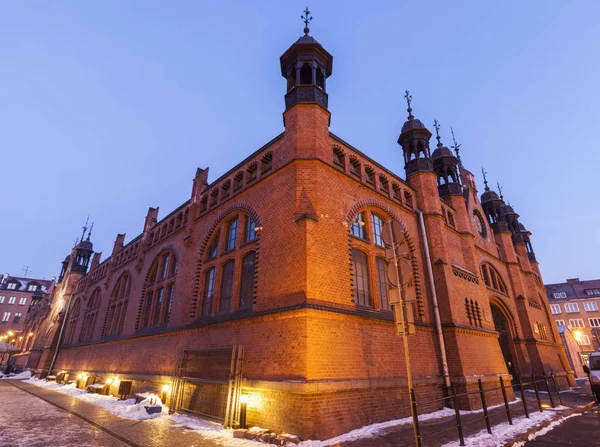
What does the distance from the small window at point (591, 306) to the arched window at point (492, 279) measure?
44086 millimetres

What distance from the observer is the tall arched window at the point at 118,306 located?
2197 centimetres

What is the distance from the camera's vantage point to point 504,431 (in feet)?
25.4

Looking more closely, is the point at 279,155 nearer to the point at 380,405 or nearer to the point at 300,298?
the point at 300,298

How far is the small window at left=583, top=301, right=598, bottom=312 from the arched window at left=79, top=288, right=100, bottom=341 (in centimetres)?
6880

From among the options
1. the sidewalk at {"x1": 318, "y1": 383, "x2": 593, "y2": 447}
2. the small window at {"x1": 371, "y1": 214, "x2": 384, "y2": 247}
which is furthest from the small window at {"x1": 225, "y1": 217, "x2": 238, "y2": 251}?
the sidewalk at {"x1": 318, "y1": 383, "x2": 593, "y2": 447}

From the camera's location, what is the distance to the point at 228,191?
49.2 ft

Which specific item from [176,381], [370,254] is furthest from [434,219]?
[176,381]

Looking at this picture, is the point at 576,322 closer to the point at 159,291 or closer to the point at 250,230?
the point at 250,230

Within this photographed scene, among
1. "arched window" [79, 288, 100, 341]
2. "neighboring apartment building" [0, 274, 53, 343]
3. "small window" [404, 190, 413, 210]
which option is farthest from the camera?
"neighboring apartment building" [0, 274, 53, 343]

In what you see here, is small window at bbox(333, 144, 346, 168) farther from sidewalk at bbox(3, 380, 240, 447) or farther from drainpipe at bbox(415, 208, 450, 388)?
sidewalk at bbox(3, 380, 240, 447)

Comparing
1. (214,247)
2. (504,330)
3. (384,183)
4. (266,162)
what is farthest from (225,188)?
(504,330)

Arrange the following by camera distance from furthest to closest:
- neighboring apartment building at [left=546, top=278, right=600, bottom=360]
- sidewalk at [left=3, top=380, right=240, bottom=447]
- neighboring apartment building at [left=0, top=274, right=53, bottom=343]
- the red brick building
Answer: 1. neighboring apartment building at [left=0, top=274, right=53, bottom=343]
2. neighboring apartment building at [left=546, top=278, right=600, bottom=360]
3. the red brick building
4. sidewalk at [left=3, top=380, right=240, bottom=447]

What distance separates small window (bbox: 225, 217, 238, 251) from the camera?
45.8 ft

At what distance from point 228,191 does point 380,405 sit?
35.7 ft
